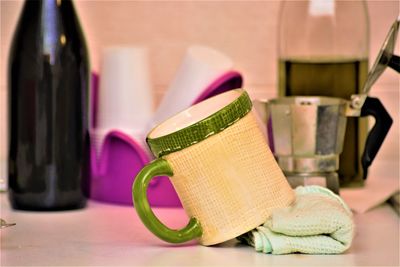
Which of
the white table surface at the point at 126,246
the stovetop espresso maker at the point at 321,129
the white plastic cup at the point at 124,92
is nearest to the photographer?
the white table surface at the point at 126,246

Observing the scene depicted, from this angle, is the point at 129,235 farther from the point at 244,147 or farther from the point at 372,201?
the point at 372,201

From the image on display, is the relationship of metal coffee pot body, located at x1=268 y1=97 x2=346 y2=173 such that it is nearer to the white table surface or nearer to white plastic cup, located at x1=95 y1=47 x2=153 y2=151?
the white table surface

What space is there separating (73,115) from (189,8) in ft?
1.10

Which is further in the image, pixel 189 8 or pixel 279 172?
pixel 189 8

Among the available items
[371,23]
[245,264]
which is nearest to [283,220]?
[245,264]

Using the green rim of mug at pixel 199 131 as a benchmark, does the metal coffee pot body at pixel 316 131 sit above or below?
below

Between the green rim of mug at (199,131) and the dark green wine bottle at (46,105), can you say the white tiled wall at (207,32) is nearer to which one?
the dark green wine bottle at (46,105)

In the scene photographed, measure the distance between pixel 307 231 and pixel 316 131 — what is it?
17 centimetres

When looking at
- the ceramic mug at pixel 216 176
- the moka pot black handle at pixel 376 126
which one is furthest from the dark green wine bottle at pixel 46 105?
the moka pot black handle at pixel 376 126

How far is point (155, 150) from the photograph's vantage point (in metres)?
0.70

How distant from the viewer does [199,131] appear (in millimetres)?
678

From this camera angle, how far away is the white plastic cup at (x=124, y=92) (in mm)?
970

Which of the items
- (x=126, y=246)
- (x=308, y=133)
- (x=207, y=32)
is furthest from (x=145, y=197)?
(x=207, y=32)

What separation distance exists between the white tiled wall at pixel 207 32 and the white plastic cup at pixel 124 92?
0.16 m
